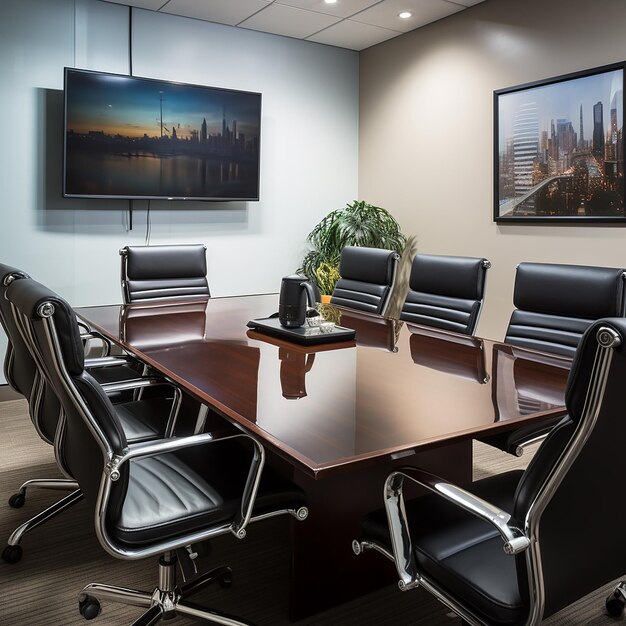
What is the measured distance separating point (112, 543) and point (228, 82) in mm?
3471

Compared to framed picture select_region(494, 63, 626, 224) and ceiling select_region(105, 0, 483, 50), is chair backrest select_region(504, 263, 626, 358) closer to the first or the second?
framed picture select_region(494, 63, 626, 224)

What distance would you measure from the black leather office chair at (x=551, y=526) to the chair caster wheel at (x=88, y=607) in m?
0.84

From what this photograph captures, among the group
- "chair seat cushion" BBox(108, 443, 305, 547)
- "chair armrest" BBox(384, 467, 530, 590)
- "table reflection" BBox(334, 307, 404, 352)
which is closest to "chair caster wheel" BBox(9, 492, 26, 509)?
"chair seat cushion" BBox(108, 443, 305, 547)

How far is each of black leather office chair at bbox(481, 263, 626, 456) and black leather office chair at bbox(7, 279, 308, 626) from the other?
3.67 feet

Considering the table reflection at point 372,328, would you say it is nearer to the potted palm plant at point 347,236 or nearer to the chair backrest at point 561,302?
the chair backrest at point 561,302

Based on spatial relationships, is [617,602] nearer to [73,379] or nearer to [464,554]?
[464,554]

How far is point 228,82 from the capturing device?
409 centimetres

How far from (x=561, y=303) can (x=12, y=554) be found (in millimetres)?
1829

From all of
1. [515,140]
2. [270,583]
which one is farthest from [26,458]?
[515,140]

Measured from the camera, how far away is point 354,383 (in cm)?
154

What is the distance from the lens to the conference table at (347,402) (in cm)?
118

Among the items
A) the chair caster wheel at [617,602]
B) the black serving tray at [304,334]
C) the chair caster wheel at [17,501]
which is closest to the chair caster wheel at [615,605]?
the chair caster wheel at [617,602]

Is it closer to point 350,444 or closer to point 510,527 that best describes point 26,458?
point 350,444

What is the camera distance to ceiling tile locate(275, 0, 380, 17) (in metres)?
3.63
